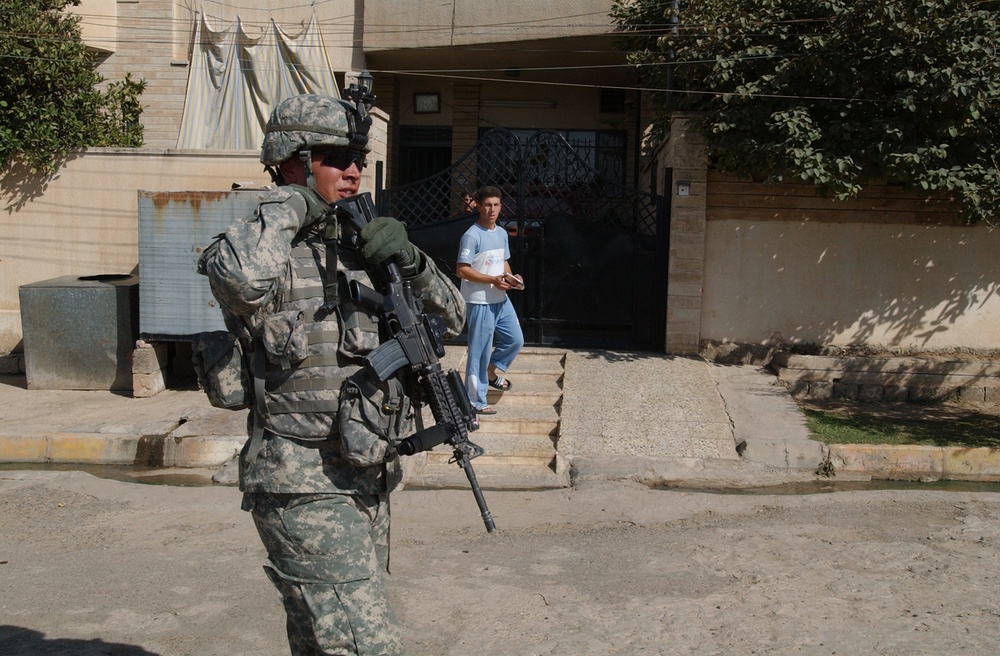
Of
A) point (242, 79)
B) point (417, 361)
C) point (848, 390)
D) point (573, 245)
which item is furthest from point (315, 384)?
point (242, 79)

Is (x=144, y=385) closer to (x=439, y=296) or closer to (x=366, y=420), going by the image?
(x=439, y=296)

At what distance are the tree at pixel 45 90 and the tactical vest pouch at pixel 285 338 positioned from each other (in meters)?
8.18

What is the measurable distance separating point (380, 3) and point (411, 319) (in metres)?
10.9

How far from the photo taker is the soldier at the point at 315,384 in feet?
8.48

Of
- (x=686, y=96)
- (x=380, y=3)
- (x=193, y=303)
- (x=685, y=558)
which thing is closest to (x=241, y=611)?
(x=685, y=558)

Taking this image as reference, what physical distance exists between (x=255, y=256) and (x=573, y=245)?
6540 millimetres

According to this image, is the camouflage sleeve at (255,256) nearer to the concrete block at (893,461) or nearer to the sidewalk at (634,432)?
the sidewalk at (634,432)

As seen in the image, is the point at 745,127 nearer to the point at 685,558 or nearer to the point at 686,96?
the point at 686,96

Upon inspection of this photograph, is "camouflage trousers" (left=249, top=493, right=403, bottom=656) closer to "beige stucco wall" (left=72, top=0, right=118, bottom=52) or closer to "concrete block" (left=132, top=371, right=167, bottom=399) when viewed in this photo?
"concrete block" (left=132, top=371, right=167, bottom=399)

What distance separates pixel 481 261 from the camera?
22.6 ft

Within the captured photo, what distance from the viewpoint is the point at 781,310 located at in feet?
28.8

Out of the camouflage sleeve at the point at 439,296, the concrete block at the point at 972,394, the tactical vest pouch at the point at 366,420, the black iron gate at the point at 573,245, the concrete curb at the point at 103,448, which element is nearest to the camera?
the tactical vest pouch at the point at 366,420

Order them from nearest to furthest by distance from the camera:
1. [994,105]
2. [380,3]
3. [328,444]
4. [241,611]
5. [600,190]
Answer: [328,444] → [241,611] → [994,105] → [600,190] → [380,3]

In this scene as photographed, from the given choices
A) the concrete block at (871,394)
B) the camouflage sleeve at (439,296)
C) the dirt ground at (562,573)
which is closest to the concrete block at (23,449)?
the dirt ground at (562,573)
